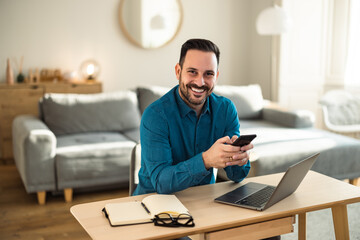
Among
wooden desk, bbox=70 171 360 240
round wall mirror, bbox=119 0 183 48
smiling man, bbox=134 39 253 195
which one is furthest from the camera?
round wall mirror, bbox=119 0 183 48

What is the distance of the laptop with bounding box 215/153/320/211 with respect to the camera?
55.7 inches

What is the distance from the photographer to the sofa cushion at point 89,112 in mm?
3717

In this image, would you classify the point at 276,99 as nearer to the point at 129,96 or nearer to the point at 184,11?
the point at 184,11

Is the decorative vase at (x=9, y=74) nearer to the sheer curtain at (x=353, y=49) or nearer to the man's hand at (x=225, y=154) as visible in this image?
the man's hand at (x=225, y=154)

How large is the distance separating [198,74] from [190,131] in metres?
0.24

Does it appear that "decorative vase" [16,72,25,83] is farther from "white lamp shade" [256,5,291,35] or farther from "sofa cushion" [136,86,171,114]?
"white lamp shade" [256,5,291,35]

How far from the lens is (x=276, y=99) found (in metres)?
5.29

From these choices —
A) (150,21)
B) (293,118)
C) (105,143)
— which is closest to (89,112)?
(105,143)

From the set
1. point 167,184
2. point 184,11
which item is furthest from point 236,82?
point 167,184

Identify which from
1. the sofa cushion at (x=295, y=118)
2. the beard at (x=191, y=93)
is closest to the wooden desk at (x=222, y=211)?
the beard at (x=191, y=93)

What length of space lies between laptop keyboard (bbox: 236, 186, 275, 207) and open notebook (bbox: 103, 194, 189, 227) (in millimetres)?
229

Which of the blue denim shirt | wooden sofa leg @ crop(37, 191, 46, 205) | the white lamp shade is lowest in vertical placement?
wooden sofa leg @ crop(37, 191, 46, 205)

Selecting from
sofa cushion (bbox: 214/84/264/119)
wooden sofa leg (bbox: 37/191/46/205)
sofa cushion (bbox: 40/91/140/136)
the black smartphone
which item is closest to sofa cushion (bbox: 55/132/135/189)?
wooden sofa leg (bbox: 37/191/46/205)

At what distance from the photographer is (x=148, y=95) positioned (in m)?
4.05
